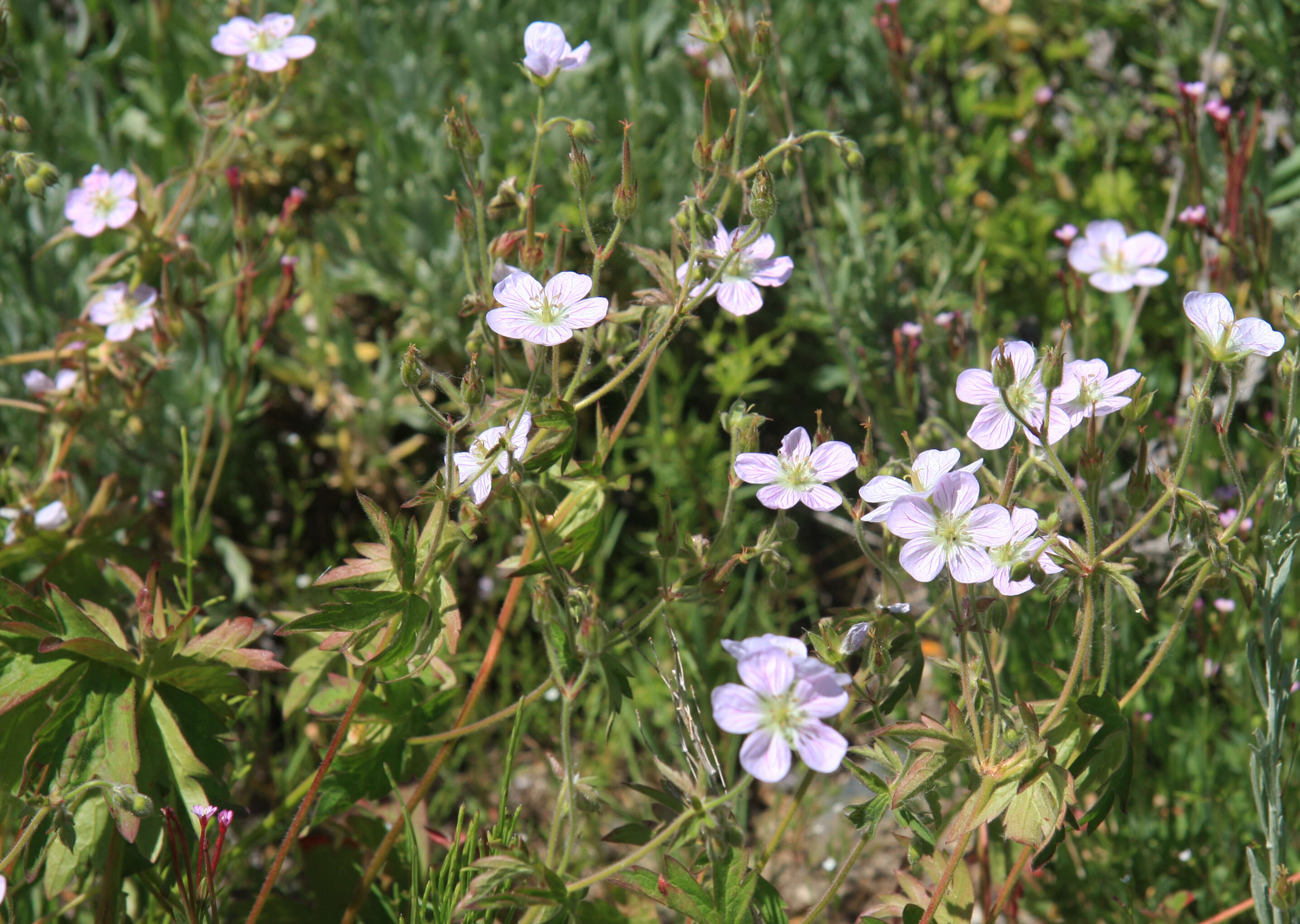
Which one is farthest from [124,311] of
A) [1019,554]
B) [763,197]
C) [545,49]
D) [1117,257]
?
[1117,257]

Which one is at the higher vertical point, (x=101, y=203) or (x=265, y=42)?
(x=265, y=42)

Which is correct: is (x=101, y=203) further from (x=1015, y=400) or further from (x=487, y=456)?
(x=1015, y=400)

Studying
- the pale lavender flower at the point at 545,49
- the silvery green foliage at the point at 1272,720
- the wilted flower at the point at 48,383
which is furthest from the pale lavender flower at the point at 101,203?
the silvery green foliage at the point at 1272,720

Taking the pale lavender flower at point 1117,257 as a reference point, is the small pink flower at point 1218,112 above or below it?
above

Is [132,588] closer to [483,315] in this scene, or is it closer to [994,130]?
[483,315]

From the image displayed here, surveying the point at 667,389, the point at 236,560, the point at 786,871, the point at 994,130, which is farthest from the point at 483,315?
the point at 994,130

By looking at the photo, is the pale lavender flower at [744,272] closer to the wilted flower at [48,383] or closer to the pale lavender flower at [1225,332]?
the pale lavender flower at [1225,332]
